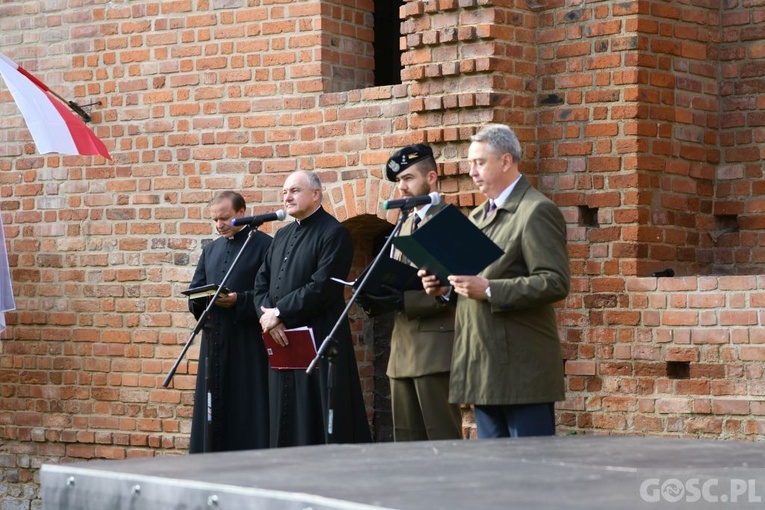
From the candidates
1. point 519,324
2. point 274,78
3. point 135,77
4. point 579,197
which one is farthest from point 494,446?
point 135,77

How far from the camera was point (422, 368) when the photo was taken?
6.24 metres

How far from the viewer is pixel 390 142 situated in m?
8.31

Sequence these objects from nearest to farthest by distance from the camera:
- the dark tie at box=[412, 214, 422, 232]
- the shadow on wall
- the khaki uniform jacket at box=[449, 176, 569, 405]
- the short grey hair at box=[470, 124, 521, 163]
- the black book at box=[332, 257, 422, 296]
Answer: the khaki uniform jacket at box=[449, 176, 569, 405], the short grey hair at box=[470, 124, 521, 163], the black book at box=[332, 257, 422, 296], the dark tie at box=[412, 214, 422, 232], the shadow on wall

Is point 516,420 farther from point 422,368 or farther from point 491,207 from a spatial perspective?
point 491,207

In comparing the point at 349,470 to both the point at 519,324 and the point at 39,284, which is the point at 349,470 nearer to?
the point at 519,324

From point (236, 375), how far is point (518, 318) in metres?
2.79

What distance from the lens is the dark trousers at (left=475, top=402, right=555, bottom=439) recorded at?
18.3 ft

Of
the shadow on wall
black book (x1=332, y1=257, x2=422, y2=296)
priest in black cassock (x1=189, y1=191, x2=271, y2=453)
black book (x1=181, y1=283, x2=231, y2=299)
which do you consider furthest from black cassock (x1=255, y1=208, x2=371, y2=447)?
the shadow on wall

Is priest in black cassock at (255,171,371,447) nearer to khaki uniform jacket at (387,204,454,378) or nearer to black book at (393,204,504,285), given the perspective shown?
khaki uniform jacket at (387,204,454,378)

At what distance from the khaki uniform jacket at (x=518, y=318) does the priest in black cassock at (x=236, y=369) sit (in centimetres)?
244

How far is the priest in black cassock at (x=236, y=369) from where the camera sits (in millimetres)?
7906

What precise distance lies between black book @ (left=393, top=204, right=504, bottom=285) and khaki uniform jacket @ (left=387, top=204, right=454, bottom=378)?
0.71 meters

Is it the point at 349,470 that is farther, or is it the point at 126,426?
the point at 126,426

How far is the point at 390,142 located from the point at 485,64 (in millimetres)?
933
